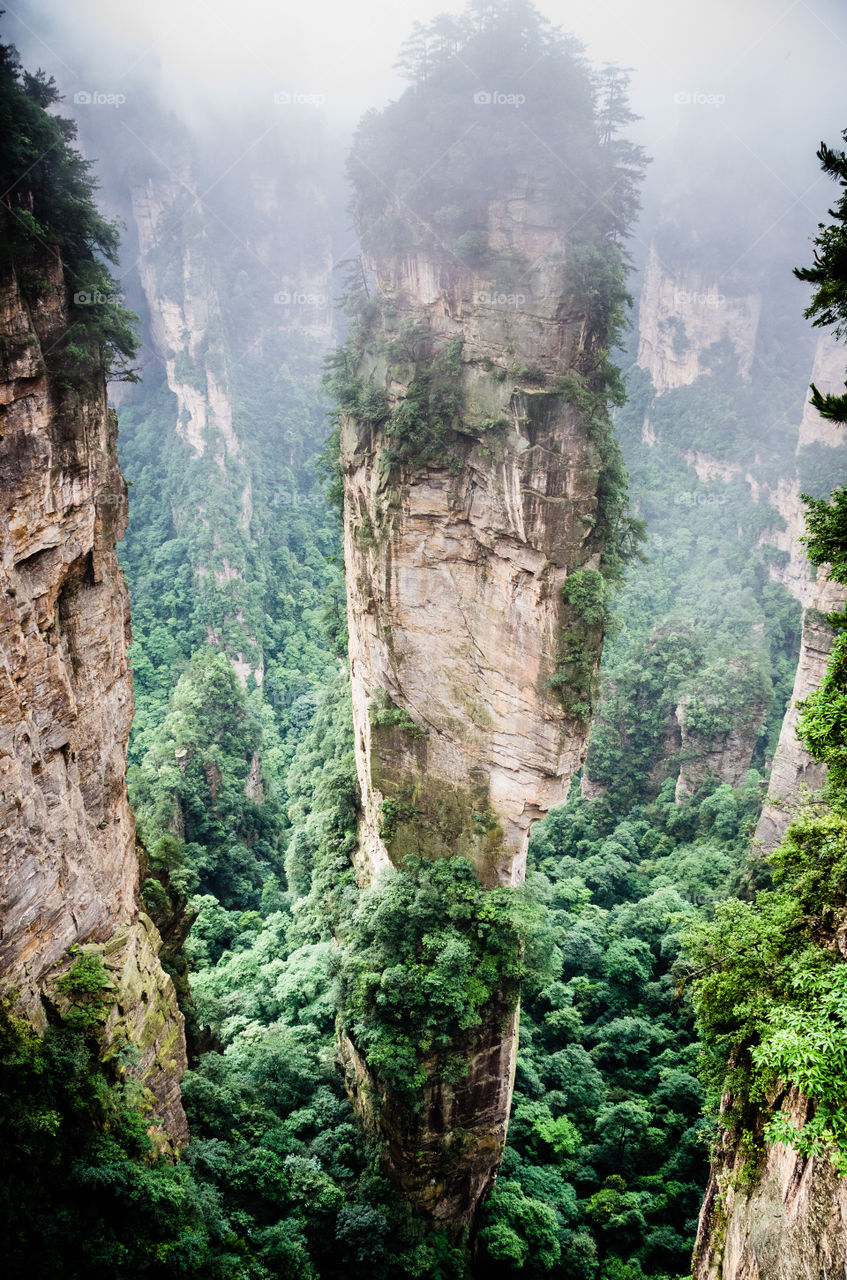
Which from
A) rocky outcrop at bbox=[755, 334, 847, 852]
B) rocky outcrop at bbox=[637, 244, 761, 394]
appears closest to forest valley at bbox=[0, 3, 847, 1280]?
rocky outcrop at bbox=[755, 334, 847, 852]

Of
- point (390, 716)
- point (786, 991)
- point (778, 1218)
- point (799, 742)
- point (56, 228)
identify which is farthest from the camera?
point (799, 742)

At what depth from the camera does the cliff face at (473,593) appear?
54.9 feet

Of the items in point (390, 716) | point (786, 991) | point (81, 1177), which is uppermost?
point (786, 991)

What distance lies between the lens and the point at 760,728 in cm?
3431

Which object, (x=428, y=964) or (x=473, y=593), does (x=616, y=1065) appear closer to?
(x=428, y=964)

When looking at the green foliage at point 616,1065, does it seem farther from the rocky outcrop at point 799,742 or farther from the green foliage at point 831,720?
the green foliage at point 831,720

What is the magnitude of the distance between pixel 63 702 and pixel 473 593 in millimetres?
9390

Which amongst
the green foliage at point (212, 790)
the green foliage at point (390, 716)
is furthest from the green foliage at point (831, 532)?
the green foliage at point (212, 790)

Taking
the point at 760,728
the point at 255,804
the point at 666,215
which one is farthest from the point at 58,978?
the point at 666,215

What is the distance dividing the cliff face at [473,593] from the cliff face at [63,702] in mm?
6344

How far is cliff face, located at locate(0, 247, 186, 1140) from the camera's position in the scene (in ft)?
34.8

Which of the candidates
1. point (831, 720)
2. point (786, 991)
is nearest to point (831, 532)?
point (831, 720)

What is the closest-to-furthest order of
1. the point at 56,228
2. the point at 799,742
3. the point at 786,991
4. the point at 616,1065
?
the point at 786,991 → the point at 56,228 → the point at 616,1065 → the point at 799,742

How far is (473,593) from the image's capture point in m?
18.2
